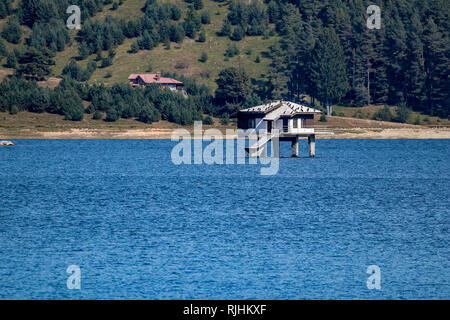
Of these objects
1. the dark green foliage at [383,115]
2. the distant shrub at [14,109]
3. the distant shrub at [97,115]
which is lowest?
the dark green foliage at [383,115]

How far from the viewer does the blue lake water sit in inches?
1346

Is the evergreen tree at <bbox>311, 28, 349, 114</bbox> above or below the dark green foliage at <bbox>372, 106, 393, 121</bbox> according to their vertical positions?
above

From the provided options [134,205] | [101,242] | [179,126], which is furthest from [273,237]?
[179,126]

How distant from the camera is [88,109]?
16688 centimetres

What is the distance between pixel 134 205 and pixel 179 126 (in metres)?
108

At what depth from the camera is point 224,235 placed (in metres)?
46.2

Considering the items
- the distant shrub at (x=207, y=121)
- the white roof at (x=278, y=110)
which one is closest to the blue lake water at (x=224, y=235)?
the white roof at (x=278, y=110)

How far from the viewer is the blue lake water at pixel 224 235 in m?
34.2

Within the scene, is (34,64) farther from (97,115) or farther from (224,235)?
(224,235)
